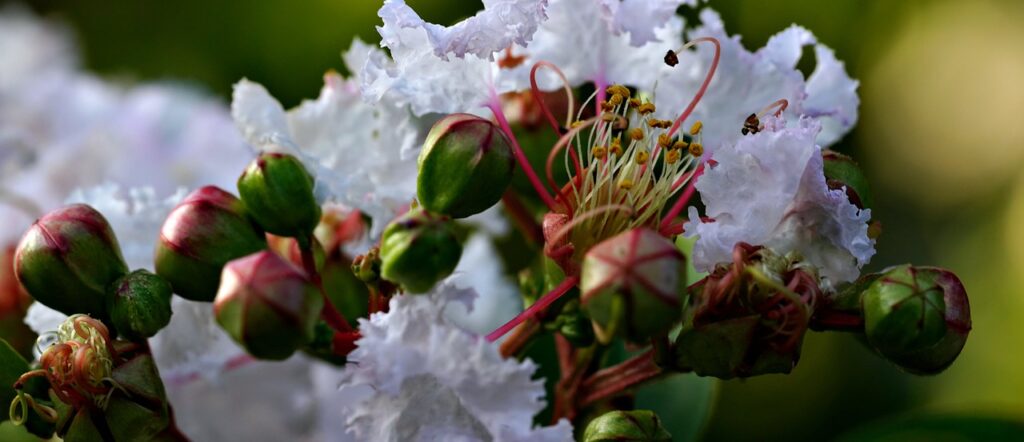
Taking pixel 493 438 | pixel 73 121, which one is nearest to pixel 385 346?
pixel 493 438

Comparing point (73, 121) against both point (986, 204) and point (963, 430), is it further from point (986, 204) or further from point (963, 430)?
point (986, 204)

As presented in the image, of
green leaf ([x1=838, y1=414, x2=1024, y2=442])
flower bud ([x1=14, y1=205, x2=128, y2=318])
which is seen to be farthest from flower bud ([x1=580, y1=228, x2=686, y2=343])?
green leaf ([x1=838, y1=414, x2=1024, y2=442])

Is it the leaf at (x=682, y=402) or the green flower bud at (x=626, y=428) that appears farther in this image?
the leaf at (x=682, y=402)

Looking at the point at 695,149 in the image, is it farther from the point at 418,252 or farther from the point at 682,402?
the point at 682,402

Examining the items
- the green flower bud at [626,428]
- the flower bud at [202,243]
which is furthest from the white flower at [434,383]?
the flower bud at [202,243]

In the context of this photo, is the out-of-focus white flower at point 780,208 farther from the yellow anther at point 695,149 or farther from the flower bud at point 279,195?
the flower bud at point 279,195

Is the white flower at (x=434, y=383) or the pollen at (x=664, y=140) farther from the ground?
the pollen at (x=664, y=140)
